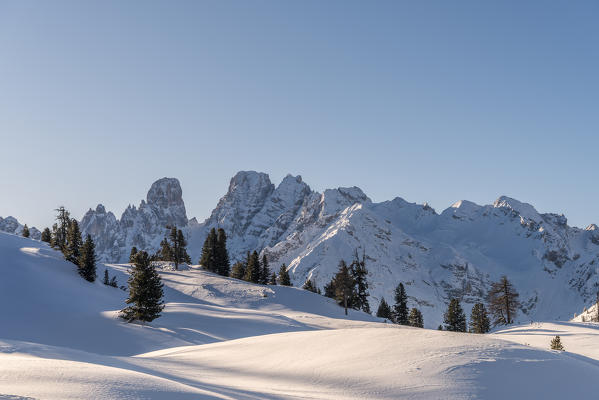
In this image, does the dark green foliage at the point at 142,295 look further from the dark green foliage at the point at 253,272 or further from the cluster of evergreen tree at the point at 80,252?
the dark green foliage at the point at 253,272

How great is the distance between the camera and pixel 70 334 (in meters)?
29.2

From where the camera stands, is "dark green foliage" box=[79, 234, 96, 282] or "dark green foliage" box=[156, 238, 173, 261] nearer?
"dark green foliage" box=[79, 234, 96, 282]

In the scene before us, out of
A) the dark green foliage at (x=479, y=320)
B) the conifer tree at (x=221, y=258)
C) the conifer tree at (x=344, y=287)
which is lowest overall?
the dark green foliage at (x=479, y=320)

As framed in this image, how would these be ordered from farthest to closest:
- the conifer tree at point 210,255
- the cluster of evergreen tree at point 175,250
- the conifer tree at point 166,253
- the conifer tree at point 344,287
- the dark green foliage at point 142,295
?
the conifer tree at point 166,253 < the conifer tree at point 210,255 < the cluster of evergreen tree at point 175,250 < the conifer tree at point 344,287 < the dark green foliage at point 142,295

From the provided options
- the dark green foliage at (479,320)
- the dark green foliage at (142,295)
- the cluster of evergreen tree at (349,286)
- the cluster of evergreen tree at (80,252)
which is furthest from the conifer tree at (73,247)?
the dark green foliage at (479,320)

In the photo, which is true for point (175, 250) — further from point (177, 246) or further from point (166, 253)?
point (166, 253)

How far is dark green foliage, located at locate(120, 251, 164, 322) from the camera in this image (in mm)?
Result: 32675

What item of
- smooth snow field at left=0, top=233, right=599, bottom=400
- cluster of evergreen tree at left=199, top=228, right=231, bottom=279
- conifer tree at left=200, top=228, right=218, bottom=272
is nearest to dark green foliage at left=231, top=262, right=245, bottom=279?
cluster of evergreen tree at left=199, top=228, right=231, bottom=279

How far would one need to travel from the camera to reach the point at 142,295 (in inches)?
1292

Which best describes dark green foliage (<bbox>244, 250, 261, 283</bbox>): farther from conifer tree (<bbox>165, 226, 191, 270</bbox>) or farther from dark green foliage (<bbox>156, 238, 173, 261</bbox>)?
dark green foliage (<bbox>156, 238, 173, 261</bbox>)

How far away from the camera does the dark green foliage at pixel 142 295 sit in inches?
1286

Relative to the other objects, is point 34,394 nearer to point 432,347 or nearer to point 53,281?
point 432,347

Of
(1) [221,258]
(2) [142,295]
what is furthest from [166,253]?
(2) [142,295]

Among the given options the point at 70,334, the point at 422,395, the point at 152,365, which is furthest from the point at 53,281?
the point at 422,395
